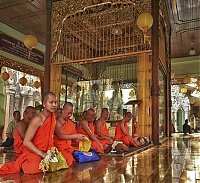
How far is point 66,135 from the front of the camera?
3.48 m

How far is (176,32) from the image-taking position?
10.2 meters

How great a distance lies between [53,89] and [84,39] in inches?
73.7

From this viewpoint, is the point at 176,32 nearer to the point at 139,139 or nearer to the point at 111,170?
the point at 139,139

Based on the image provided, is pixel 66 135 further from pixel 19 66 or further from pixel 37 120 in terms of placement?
pixel 19 66

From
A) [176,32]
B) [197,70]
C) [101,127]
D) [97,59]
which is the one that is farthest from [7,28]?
[197,70]

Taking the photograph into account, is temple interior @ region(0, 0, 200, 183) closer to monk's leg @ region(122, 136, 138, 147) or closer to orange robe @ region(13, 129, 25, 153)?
orange robe @ region(13, 129, 25, 153)

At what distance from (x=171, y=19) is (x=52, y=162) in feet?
25.3

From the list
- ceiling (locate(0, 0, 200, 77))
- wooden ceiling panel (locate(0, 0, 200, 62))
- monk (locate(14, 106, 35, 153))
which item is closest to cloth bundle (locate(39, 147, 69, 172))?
monk (locate(14, 106, 35, 153))

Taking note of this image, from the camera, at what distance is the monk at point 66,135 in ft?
11.4

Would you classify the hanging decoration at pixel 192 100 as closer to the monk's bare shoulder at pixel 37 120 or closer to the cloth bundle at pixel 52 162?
the cloth bundle at pixel 52 162

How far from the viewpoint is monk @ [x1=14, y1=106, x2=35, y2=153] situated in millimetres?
4070

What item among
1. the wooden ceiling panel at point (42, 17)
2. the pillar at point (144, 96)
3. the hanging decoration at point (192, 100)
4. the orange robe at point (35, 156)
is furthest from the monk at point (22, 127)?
the hanging decoration at point (192, 100)

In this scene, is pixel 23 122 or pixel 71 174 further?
pixel 23 122

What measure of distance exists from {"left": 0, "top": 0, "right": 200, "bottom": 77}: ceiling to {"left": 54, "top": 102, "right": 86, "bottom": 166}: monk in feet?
16.6
